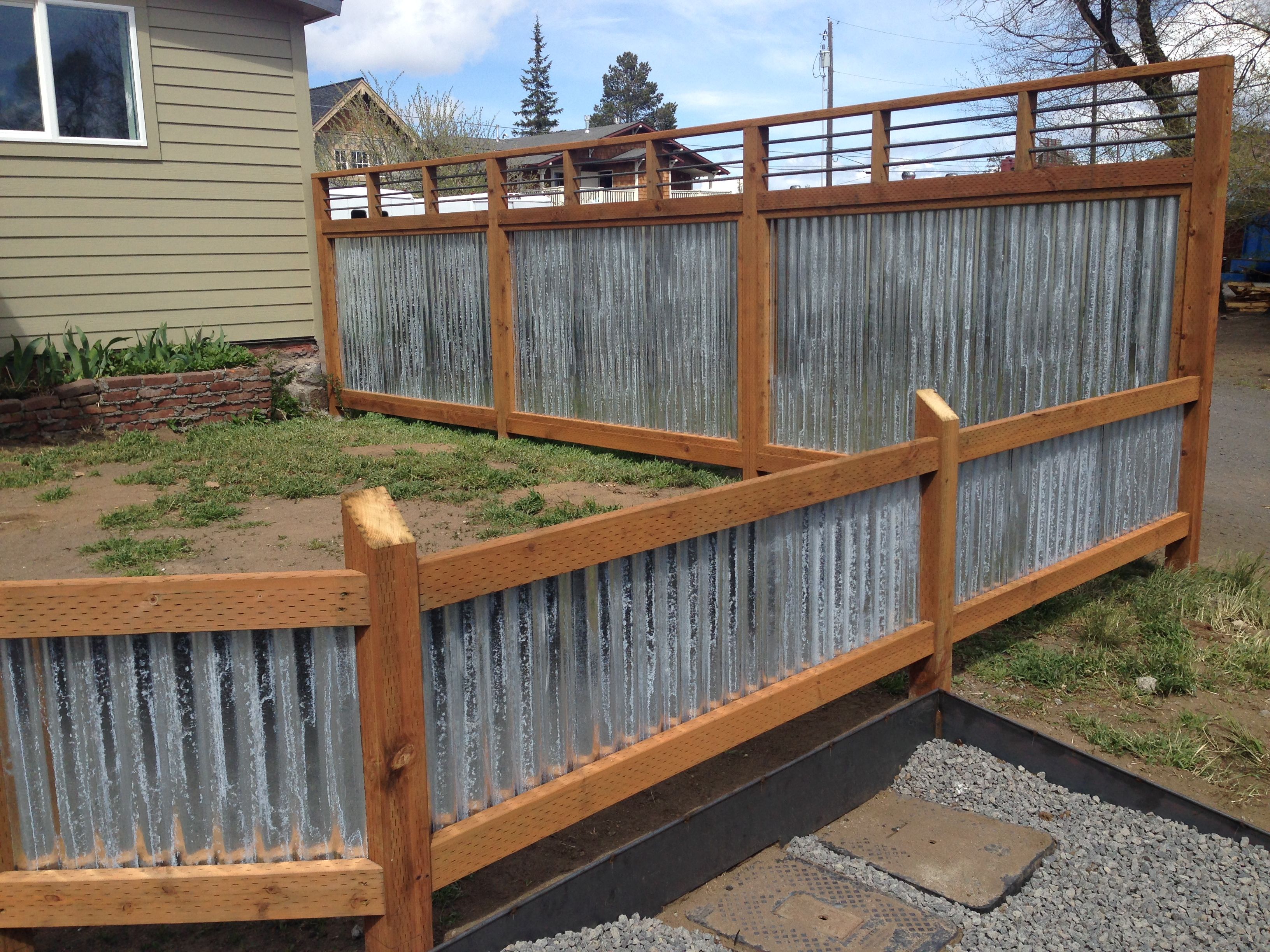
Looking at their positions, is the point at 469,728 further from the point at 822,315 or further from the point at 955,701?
the point at 822,315

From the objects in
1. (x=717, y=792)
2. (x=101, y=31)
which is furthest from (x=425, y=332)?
(x=717, y=792)

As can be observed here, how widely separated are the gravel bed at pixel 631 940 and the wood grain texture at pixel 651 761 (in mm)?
254

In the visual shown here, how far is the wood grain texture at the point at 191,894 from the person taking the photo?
254 centimetres

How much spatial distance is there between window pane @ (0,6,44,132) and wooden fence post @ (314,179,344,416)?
9.06 ft

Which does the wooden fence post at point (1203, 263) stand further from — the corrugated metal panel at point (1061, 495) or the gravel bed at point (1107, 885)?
the gravel bed at point (1107, 885)

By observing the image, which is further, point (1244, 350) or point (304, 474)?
point (1244, 350)

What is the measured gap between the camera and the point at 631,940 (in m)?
2.90

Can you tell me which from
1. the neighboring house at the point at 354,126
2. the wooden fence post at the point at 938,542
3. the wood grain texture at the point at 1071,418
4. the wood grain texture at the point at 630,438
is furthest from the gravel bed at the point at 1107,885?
the neighboring house at the point at 354,126

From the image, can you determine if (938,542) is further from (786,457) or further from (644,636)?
(786,457)

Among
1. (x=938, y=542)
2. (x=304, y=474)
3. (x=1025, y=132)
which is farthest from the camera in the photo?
(x=304, y=474)

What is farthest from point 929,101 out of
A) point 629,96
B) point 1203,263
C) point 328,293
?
point 629,96

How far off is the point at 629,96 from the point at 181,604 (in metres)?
91.4

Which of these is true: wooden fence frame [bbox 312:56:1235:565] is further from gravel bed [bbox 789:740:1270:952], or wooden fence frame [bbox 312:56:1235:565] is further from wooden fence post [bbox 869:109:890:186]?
gravel bed [bbox 789:740:1270:952]

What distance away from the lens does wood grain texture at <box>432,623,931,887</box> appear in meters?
2.81
